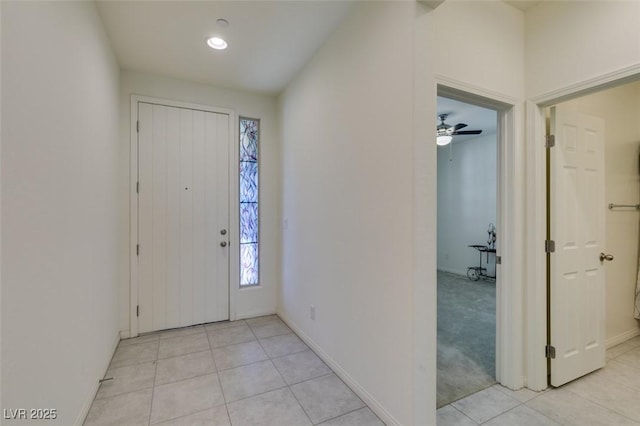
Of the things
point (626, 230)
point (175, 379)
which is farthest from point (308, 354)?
point (626, 230)

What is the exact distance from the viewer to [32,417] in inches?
46.1

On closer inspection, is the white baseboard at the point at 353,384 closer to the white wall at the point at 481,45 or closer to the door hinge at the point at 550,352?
the door hinge at the point at 550,352

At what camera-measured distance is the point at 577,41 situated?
6.23 ft

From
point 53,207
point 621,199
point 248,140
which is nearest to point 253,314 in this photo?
point 248,140

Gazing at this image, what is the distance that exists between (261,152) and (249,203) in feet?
2.15

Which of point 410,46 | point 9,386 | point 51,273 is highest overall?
point 410,46

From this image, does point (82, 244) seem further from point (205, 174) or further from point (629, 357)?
point (629, 357)

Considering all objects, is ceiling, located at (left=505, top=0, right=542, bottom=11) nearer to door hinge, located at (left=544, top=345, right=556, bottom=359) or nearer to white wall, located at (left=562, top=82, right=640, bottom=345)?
white wall, located at (left=562, top=82, right=640, bottom=345)

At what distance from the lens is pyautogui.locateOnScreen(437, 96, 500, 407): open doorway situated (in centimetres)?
280

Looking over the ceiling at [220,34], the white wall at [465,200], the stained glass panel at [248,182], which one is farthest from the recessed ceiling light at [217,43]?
the white wall at [465,200]

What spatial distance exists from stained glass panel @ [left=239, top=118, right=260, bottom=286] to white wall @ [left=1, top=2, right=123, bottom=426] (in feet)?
4.91

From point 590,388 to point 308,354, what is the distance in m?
2.14

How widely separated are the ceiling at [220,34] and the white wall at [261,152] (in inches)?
5.8

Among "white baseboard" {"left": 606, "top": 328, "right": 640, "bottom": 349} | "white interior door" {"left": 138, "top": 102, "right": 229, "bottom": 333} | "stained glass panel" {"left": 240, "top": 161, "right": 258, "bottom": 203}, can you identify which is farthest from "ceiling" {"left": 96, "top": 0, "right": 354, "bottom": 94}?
"white baseboard" {"left": 606, "top": 328, "right": 640, "bottom": 349}
